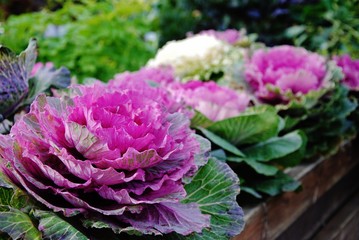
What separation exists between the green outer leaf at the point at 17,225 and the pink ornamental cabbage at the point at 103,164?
0.03m

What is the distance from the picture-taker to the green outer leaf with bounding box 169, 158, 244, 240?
2.54 feet

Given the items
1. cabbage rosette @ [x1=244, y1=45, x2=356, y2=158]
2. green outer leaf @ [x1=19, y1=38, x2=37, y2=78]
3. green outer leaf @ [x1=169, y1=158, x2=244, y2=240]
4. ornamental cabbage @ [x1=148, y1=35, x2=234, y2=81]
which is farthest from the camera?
ornamental cabbage @ [x1=148, y1=35, x2=234, y2=81]

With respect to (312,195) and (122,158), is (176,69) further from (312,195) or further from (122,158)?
(122,158)

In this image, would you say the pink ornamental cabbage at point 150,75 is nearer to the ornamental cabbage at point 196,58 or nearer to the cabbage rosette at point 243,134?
the cabbage rosette at point 243,134

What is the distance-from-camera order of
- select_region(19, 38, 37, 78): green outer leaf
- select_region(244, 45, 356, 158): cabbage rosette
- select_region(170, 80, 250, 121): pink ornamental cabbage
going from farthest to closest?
select_region(244, 45, 356, 158): cabbage rosette → select_region(170, 80, 250, 121): pink ornamental cabbage → select_region(19, 38, 37, 78): green outer leaf

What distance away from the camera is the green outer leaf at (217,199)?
2.54 feet

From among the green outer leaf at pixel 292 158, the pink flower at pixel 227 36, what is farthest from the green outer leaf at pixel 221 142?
the pink flower at pixel 227 36

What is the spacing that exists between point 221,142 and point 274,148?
0.57ft

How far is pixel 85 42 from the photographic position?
243 centimetres

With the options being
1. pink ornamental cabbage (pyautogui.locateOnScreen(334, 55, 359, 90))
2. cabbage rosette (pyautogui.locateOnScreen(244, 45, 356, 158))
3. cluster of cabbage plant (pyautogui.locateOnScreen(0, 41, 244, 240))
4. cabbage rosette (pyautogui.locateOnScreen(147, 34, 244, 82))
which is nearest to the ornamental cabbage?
cabbage rosette (pyautogui.locateOnScreen(147, 34, 244, 82))

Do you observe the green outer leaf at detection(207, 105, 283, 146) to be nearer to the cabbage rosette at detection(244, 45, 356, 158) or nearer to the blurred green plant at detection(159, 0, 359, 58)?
the cabbage rosette at detection(244, 45, 356, 158)

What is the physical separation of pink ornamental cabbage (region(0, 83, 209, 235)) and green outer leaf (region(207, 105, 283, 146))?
46 centimetres

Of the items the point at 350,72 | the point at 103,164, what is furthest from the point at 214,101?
the point at 350,72

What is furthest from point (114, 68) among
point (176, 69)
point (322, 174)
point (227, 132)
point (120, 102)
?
point (120, 102)
